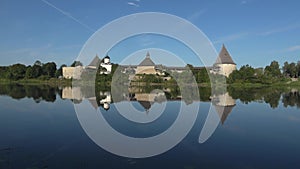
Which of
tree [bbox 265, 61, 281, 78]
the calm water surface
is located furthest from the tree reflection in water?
tree [bbox 265, 61, 281, 78]

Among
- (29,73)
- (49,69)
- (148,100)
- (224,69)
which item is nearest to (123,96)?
(148,100)

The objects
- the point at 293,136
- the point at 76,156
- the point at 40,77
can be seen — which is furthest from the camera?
the point at 40,77

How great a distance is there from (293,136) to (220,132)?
2168 mm

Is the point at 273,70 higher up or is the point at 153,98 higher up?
the point at 273,70

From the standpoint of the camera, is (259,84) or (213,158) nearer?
(213,158)

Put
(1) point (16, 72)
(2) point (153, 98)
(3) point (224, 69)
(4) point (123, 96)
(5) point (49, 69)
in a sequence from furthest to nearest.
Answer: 1. (5) point (49, 69)
2. (3) point (224, 69)
3. (1) point (16, 72)
4. (4) point (123, 96)
5. (2) point (153, 98)

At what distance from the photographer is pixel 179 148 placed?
6.20m

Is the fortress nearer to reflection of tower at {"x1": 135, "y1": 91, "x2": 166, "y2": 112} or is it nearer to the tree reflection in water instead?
the tree reflection in water

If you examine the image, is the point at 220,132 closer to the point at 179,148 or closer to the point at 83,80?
the point at 179,148

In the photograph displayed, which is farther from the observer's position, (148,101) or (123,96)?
(123,96)

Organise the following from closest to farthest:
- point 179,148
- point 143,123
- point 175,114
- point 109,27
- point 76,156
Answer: point 76,156, point 109,27, point 179,148, point 143,123, point 175,114

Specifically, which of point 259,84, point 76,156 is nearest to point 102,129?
point 76,156

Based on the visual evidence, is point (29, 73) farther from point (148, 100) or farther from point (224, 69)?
point (148, 100)

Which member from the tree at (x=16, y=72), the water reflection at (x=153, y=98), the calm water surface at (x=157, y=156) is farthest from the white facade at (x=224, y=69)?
the calm water surface at (x=157, y=156)
